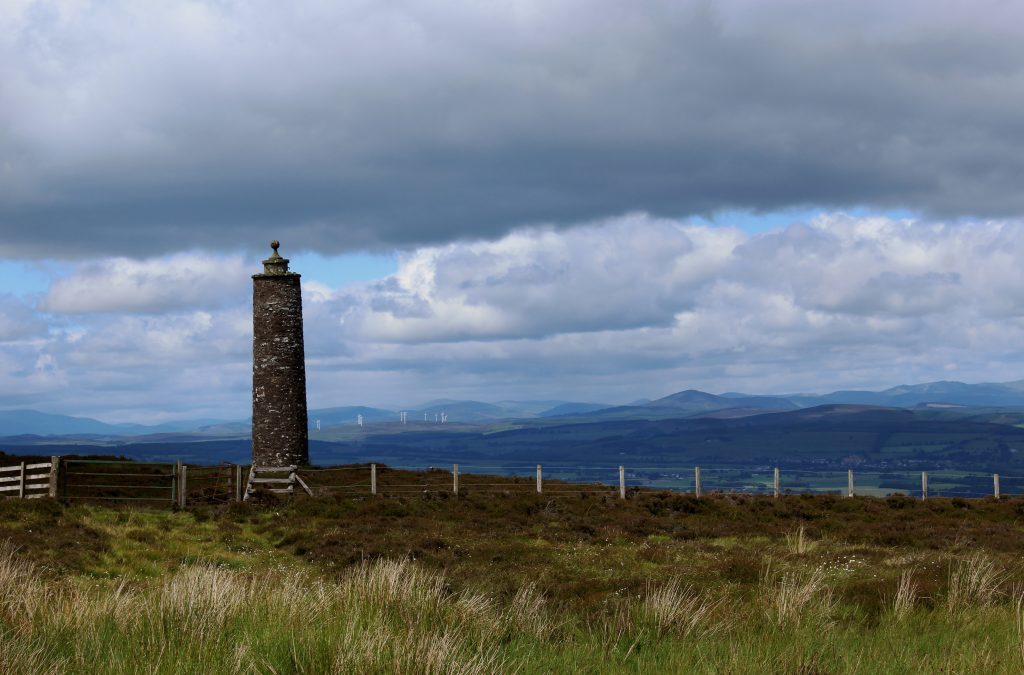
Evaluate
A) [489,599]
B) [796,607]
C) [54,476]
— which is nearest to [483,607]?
[489,599]

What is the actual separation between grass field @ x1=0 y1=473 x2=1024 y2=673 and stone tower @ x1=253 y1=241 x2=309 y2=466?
9574 millimetres

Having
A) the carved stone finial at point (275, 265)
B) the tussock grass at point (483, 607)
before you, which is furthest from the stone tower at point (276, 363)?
the tussock grass at point (483, 607)

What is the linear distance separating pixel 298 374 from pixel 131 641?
103 ft

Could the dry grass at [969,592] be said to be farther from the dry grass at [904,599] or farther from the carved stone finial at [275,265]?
the carved stone finial at [275,265]

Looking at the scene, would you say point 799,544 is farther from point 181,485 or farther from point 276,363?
point 276,363

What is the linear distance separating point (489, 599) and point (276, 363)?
28.2 metres

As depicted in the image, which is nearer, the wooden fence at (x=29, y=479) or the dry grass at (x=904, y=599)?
the dry grass at (x=904, y=599)

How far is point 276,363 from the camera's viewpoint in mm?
40250

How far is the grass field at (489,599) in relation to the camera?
9539 millimetres

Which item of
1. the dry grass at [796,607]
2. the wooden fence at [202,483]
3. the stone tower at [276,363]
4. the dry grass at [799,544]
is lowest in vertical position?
the dry grass at [799,544]

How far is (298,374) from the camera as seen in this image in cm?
4091

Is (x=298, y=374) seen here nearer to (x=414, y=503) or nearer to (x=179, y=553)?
(x=414, y=503)

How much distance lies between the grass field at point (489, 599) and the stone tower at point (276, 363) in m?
9.57

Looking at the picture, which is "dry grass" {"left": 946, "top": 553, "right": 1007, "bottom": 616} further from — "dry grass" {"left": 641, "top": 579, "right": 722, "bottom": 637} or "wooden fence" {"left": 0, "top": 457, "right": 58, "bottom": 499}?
"wooden fence" {"left": 0, "top": 457, "right": 58, "bottom": 499}
